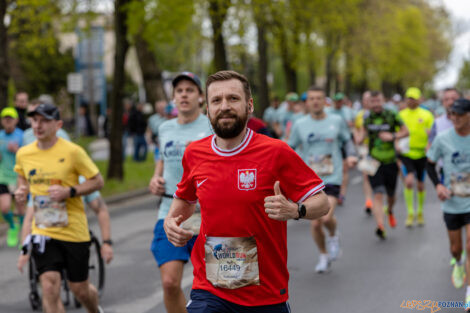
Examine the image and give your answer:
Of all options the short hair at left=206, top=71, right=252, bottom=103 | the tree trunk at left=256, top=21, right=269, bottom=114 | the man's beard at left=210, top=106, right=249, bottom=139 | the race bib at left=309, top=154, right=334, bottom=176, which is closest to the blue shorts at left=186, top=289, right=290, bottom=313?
the man's beard at left=210, top=106, right=249, bottom=139

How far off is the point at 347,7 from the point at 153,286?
901 inches

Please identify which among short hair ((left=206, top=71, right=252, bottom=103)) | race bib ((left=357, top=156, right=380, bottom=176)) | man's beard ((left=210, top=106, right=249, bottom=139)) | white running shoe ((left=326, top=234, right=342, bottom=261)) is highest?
short hair ((left=206, top=71, right=252, bottom=103))

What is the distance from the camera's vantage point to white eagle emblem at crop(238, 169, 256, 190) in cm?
354

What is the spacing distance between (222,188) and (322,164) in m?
5.04

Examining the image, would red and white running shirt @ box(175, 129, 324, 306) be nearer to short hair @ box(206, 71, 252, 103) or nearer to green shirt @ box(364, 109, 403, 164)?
short hair @ box(206, 71, 252, 103)

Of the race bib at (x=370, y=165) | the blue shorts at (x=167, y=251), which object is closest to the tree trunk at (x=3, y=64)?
the race bib at (x=370, y=165)

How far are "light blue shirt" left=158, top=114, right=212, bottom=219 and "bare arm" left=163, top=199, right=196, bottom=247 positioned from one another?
160 cm

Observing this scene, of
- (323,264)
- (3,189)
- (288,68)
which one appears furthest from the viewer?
(288,68)

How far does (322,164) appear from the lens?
8500 millimetres

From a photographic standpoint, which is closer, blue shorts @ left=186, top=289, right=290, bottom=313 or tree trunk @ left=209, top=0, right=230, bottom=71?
blue shorts @ left=186, top=289, right=290, bottom=313

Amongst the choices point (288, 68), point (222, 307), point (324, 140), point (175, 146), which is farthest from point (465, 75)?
point (222, 307)

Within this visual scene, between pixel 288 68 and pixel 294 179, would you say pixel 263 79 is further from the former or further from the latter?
pixel 294 179

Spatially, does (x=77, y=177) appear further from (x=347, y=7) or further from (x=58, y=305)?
(x=347, y=7)

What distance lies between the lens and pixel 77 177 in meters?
5.56
